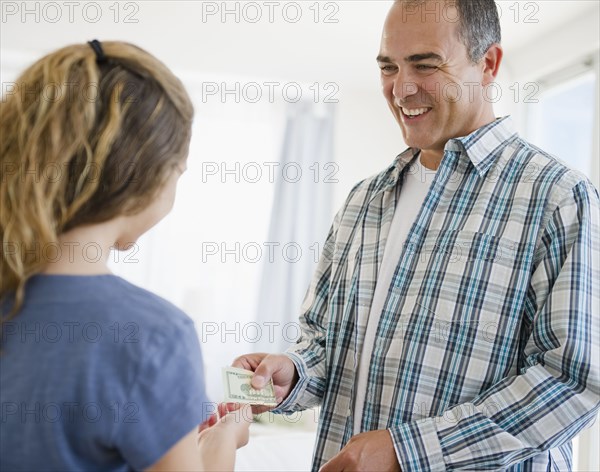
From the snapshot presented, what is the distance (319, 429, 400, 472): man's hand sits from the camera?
3.99 ft

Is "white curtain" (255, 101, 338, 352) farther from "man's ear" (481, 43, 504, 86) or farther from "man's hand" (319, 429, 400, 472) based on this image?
"man's hand" (319, 429, 400, 472)

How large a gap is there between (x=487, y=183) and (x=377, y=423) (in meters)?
0.57

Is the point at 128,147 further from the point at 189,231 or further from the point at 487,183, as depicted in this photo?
the point at 189,231

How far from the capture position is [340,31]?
3.35m

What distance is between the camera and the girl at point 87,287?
0.79m

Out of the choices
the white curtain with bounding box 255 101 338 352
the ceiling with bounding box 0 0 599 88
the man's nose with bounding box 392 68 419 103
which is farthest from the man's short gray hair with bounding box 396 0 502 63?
the white curtain with bounding box 255 101 338 352

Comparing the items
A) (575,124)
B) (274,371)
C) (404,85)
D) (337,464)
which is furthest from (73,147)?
(575,124)

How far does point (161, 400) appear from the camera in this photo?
0.81 m

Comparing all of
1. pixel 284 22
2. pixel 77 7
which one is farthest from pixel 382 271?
pixel 77 7

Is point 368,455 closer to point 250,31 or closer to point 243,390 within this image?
point 243,390

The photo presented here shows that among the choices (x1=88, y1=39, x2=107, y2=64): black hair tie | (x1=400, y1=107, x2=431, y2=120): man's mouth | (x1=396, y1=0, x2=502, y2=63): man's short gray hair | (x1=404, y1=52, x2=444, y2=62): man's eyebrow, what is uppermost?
(x1=396, y1=0, x2=502, y2=63): man's short gray hair

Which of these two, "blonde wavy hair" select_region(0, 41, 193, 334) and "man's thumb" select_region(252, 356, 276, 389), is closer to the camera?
"blonde wavy hair" select_region(0, 41, 193, 334)

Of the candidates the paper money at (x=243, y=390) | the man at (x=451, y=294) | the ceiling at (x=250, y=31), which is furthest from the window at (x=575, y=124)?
the paper money at (x=243, y=390)

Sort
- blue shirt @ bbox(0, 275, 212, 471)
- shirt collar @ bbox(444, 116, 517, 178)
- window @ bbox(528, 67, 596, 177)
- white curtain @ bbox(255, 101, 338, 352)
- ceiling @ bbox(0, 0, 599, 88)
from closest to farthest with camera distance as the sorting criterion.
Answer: blue shirt @ bbox(0, 275, 212, 471)
shirt collar @ bbox(444, 116, 517, 178)
ceiling @ bbox(0, 0, 599, 88)
window @ bbox(528, 67, 596, 177)
white curtain @ bbox(255, 101, 338, 352)
